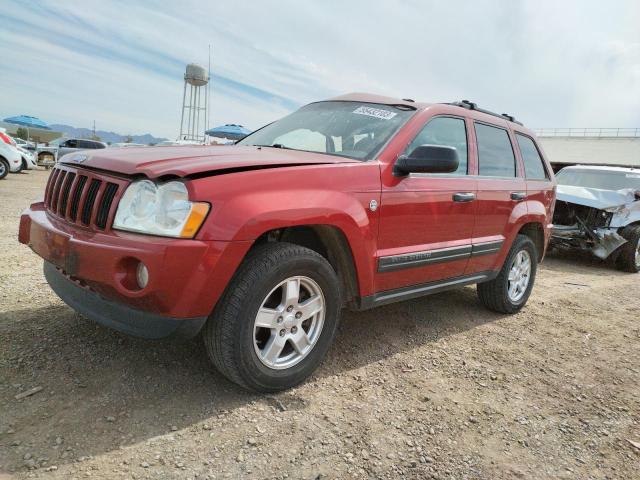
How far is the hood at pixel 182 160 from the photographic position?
87.0 inches

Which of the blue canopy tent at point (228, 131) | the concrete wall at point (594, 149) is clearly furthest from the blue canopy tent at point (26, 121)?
the concrete wall at point (594, 149)

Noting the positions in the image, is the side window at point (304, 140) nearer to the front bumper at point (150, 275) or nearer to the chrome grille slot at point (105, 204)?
the front bumper at point (150, 275)

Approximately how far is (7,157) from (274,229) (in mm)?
13533

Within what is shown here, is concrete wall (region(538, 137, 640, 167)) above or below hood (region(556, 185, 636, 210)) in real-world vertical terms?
above

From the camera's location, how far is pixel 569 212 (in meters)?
7.81

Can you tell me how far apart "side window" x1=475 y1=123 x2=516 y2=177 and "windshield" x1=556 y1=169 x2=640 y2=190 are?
201 inches

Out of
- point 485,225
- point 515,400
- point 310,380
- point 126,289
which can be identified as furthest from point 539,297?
point 126,289

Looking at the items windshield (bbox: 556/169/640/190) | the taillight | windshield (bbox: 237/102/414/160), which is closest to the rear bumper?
windshield (bbox: 237/102/414/160)

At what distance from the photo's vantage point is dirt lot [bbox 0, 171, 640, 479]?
6.62ft

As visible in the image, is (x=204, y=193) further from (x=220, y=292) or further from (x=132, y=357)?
(x=132, y=357)

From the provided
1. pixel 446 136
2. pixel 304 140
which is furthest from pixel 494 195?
pixel 304 140

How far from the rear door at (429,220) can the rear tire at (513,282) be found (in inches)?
31.6

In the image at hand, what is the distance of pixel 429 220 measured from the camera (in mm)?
3213

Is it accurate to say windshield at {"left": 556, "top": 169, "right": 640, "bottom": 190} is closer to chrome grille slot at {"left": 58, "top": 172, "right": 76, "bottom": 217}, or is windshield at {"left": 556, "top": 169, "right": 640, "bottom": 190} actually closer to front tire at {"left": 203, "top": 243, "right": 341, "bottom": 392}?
front tire at {"left": 203, "top": 243, "right": 341, "bottom": 392}
